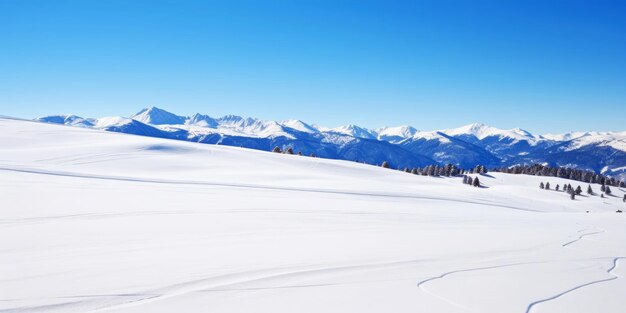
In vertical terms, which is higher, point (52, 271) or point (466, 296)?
point (466, 296)

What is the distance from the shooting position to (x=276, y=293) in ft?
22.3

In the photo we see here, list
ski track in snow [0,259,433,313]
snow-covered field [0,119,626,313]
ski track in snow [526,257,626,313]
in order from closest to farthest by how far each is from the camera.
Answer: ski track in snow [0,259,433,313] < snow-covered field [0,119,626,313] < ski track in snow [526,257,626,313]

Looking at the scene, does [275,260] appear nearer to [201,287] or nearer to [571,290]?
[201,287]

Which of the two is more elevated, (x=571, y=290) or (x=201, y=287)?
(x=571, y=290)

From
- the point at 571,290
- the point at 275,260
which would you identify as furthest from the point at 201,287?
the point at 571,290

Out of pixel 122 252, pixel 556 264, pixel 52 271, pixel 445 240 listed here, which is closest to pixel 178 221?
pixel 122 252

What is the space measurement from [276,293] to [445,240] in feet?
27.4

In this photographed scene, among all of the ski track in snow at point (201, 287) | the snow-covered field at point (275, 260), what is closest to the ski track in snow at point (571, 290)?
the snow-covered field at point (275, 260)

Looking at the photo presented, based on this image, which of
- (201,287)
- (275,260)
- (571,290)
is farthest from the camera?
(275,260)

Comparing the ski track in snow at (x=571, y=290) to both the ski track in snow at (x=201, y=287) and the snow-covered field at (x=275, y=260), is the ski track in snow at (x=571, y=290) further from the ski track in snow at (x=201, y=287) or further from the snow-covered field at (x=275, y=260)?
the ski track in snow at (x=201, y=287)

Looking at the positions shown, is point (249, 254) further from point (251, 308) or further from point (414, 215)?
point (414, 215)

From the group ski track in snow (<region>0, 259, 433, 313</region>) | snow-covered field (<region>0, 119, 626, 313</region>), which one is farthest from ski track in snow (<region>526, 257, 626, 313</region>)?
ski track in snow (<region>0, 259, 433, 313</region>)

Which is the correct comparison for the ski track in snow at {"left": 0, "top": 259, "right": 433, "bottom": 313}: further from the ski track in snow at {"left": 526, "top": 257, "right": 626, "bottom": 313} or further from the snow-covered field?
the ski track in snow at {"left": 526, "top": 257, "right": 626, "bottom": 313}

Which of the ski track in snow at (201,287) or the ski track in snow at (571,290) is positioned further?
the ski track in snow at (571,290)
